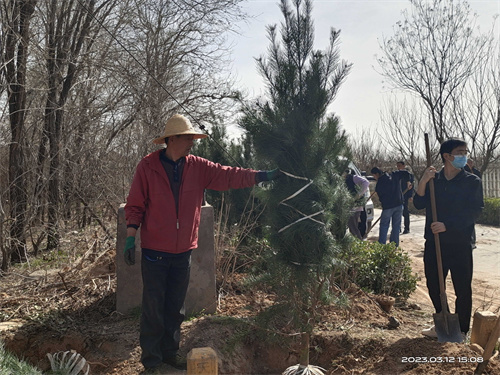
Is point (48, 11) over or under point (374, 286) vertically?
over

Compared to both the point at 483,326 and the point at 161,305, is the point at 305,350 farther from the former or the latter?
the point at 483,326

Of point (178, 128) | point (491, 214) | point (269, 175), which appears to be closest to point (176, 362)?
point (269, 175)

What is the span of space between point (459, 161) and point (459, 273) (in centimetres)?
100

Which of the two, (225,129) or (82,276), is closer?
(82,276)

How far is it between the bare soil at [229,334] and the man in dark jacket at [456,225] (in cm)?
51

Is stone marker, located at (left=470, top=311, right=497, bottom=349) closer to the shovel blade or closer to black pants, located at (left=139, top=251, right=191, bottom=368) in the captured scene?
the shovel blade

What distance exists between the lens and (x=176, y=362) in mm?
4023

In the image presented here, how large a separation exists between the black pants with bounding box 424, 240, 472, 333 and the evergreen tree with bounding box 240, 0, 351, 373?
3.77 feet

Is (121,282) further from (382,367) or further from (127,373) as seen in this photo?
(382,367)

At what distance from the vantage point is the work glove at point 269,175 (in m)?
3.88

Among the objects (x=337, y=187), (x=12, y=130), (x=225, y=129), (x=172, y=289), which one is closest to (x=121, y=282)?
(x=172, y=289)

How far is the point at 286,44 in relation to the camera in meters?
3.97

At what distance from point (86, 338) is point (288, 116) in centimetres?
274
